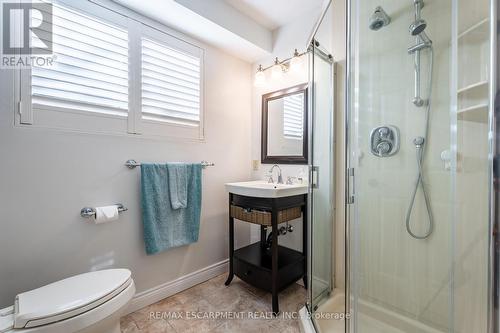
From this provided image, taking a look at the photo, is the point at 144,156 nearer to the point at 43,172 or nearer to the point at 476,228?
the point at 43,172

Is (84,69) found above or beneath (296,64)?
beneath

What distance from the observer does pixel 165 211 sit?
1.74 m

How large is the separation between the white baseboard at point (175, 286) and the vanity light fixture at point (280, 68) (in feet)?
6.30

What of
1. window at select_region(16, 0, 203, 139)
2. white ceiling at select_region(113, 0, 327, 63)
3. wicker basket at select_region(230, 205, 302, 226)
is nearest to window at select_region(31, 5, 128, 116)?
window at select_region(16, 0, 203, 139)

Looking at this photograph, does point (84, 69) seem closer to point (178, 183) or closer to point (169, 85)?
point (169, 85)

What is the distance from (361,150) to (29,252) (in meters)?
2.08

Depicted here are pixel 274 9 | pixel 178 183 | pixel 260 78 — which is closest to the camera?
pixel 178 183

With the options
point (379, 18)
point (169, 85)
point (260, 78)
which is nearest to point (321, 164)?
point (379, 18)

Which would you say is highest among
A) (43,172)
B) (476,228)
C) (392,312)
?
(43,172)

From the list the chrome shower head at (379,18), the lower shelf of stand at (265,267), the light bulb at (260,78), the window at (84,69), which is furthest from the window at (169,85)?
the chrome shower head at (379,18)

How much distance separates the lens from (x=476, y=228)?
0.98 metres

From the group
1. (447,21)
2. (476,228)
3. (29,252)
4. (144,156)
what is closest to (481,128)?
(476,228)

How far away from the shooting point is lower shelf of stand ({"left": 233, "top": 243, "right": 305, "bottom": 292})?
1690mm

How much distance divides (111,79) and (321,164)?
65.9 inches
